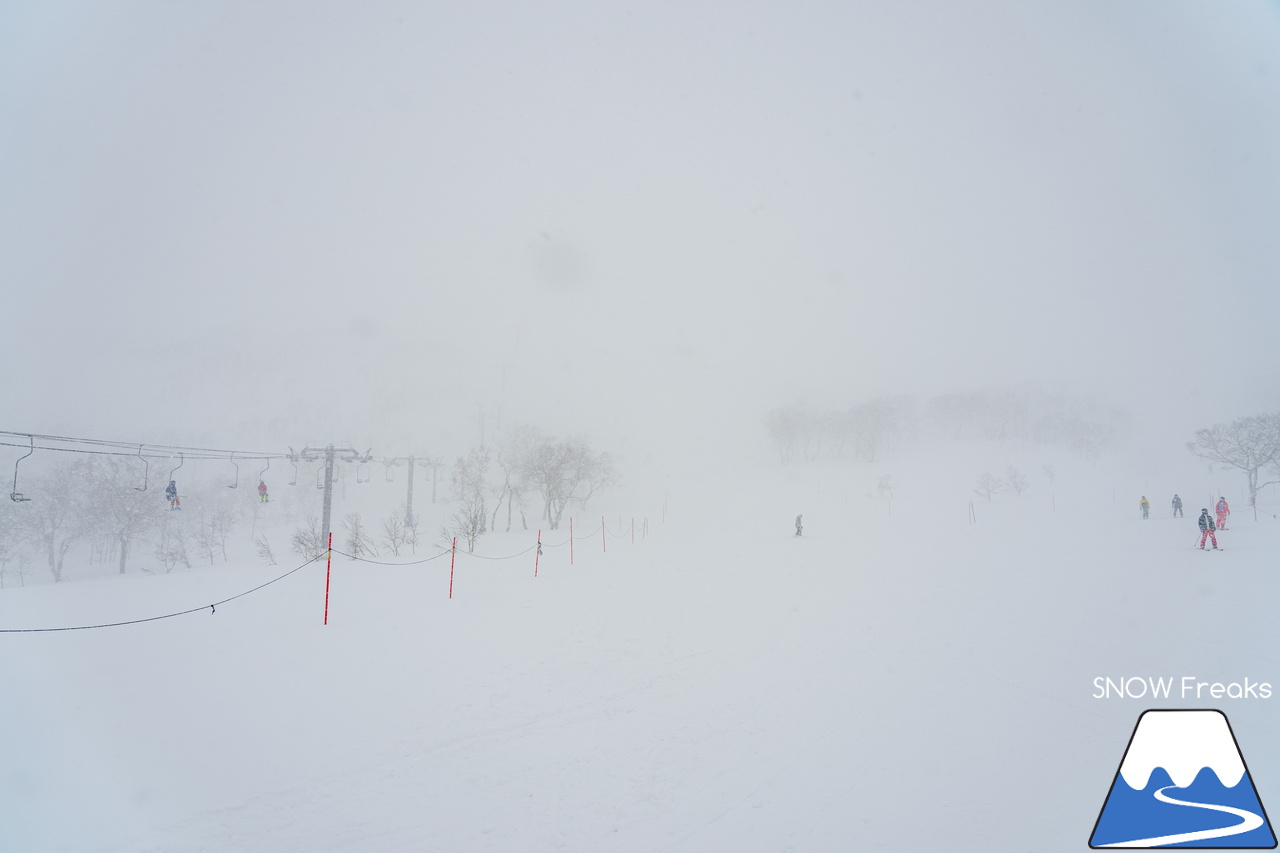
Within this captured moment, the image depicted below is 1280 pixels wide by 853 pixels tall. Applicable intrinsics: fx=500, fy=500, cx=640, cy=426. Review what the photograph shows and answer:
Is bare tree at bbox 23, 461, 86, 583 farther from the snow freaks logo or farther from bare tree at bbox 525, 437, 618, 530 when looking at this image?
the snow freaks logo

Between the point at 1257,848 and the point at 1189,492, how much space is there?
6793 centimetres

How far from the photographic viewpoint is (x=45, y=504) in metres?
44.2

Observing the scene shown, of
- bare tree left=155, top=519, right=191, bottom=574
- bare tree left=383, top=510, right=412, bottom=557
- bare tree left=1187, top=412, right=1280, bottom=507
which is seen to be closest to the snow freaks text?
bare tree left=383, top=510, right=412, bottom=557

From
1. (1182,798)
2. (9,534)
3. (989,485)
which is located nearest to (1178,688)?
(1182,798)

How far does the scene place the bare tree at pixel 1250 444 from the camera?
132 ft

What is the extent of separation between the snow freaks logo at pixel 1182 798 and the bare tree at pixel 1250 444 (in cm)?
5210

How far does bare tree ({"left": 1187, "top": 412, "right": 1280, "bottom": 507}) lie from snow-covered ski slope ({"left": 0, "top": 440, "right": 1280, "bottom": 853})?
119 feet

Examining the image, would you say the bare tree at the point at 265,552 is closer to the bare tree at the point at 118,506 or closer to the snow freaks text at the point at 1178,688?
the bare tree at the point at 118,506

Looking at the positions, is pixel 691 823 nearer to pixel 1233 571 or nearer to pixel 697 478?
pixel 1233 571

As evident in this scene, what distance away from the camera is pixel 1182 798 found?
5.09m

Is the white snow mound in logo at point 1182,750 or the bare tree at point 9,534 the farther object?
the bare tree at point 9,534

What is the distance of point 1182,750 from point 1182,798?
79cm

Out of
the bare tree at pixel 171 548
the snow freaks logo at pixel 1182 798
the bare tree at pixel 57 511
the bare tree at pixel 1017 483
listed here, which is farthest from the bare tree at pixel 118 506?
the bare tree at pixel 1017 483

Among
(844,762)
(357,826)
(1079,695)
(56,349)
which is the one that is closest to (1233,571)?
(1079,695)
